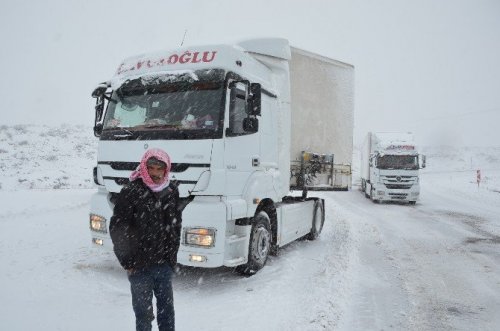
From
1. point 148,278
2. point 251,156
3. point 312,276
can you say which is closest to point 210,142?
point 251,156

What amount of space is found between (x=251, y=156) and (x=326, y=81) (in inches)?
151

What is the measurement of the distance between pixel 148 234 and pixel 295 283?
3.19 m

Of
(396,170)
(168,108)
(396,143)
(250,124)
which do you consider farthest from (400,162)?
(168,108)

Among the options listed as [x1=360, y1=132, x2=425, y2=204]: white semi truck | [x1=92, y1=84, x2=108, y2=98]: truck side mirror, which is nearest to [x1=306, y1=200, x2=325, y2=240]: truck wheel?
[x1=92, y1=84, x2=108, y2=98]: truck side mirror

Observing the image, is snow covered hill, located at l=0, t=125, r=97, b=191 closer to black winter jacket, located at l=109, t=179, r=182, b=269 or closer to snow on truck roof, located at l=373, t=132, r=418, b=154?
snow on truck roof, located at l=373, t=132, r=418, b=154

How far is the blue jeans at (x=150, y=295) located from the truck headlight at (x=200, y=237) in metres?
1.60

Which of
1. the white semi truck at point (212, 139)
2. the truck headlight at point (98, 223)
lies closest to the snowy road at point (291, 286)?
the white semi truck at point (212, 139)

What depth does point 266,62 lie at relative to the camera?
6.59 m

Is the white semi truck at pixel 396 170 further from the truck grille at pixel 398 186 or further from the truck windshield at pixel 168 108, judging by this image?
the truck windshield at pixel 168 108

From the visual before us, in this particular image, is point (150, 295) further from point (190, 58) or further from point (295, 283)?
point (190, 58)

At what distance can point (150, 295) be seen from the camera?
309 cm

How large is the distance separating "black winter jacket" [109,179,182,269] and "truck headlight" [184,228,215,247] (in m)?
1.65

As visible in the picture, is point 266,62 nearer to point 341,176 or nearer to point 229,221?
point 229,221

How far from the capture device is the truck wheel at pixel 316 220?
9102 millimetres
